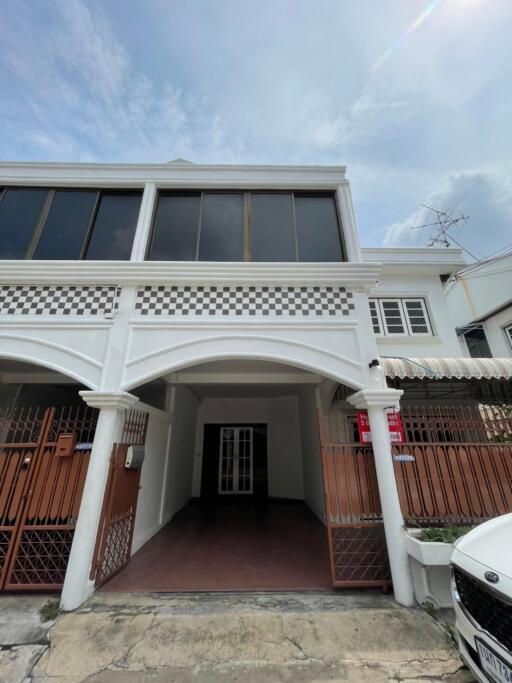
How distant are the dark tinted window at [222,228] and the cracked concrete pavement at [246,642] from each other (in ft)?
15.5

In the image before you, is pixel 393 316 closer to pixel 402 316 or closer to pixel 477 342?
pixel 402 316

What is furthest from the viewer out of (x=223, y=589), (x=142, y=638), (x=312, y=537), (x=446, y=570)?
(x=312, y=537)

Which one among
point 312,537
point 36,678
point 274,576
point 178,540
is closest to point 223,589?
point 274,576

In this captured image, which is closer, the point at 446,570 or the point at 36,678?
the point at 36,678

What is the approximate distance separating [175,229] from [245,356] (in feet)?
9.20

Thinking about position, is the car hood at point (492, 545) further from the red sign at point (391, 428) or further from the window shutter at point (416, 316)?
the window shutter at point (416, 316)

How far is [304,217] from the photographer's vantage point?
5.19 meters

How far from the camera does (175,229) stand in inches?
199

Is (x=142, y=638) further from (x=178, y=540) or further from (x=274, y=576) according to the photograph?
(x=178, y=540)

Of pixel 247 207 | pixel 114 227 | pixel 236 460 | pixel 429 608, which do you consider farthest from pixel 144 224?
pixel 236 460

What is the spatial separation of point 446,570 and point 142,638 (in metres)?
3.32

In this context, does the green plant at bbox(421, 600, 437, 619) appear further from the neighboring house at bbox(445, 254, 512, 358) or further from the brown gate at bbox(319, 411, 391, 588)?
the neighboring house at bbox(445, 254, 512, 358)

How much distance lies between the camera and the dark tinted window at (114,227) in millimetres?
4840

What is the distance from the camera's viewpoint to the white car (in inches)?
68.7
